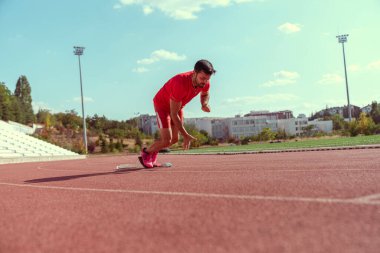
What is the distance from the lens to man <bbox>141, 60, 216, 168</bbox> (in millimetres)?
5879

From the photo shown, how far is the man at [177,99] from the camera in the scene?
5879 mm

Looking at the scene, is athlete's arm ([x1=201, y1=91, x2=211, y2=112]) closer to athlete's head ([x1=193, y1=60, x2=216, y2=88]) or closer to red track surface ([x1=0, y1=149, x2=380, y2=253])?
athlete's head ([x1=193, y1=60, x2=216, y2=88])

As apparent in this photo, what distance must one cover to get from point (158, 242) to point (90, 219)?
941 millimetres

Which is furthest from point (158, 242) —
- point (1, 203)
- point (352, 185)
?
point (1, 203)

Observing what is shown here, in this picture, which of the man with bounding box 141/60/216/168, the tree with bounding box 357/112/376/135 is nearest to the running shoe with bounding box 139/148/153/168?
the man with bounding box 141/60/216/168

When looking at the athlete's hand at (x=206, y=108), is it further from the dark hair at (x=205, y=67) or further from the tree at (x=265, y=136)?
the tree at (x=265, y=136)

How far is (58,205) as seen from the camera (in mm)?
3545

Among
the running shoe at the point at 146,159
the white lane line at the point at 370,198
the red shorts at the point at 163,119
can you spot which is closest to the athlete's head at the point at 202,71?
the red shorts at the point at 163,119

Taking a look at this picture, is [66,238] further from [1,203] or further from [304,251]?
[1,203]

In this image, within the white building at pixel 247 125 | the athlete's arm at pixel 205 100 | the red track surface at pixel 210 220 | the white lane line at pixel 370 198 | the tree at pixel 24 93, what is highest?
the tree at pixel 24 93

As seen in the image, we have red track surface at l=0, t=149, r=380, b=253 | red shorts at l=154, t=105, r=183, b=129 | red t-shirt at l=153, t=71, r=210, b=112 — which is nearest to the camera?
red track surface at l=0, t=149, r=380, b=253

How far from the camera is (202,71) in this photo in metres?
5.77

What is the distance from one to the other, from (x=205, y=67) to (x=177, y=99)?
2.32 ft

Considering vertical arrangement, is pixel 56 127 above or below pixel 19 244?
above
